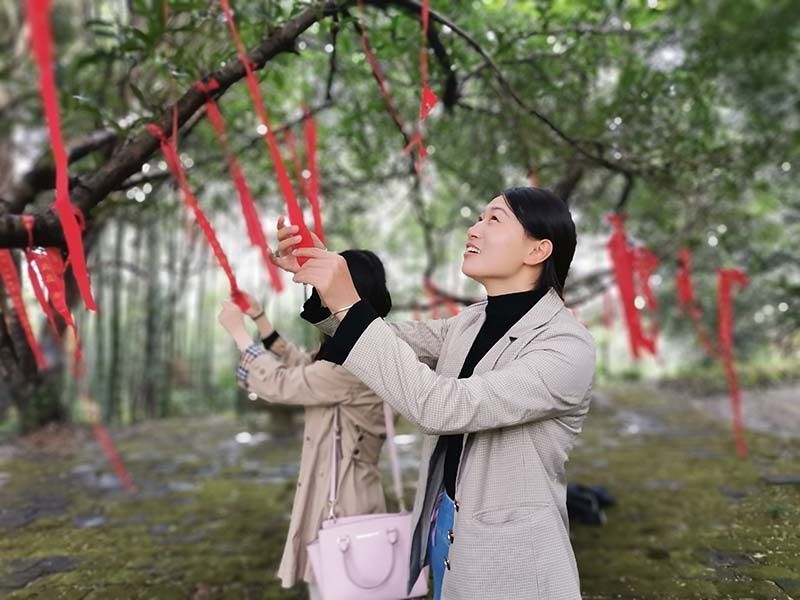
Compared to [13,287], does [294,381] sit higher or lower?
lower

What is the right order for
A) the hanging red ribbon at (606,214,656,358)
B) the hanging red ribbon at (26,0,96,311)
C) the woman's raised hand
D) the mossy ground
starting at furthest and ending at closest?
the hanging red ribbon at (606,214,656,358) → the mossy ground → the woman's raised hand → the hanging red ribbon at (26,0,96,311)

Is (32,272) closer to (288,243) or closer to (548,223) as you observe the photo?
(288,243)

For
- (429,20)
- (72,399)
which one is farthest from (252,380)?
(72,399)

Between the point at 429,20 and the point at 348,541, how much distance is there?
2.04 meters

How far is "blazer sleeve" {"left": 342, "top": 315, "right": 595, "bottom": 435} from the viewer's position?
1260 millimetres

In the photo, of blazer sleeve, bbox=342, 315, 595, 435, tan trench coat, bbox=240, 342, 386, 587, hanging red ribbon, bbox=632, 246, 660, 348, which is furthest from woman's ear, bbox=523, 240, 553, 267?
hanging red ribbon, bbox=632, 246, 660, 348

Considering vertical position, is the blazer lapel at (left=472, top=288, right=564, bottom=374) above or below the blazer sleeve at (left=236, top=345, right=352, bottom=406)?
above

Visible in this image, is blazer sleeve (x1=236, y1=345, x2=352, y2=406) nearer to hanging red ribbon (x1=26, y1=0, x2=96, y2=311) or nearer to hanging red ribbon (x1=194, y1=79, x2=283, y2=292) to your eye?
hanging red ribbon (x1=194, y1=79, x2=283, y2=292)

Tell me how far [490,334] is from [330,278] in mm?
512

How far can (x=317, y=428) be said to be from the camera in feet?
7.38

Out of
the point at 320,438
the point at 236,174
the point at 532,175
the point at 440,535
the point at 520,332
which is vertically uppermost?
the point at 532,175

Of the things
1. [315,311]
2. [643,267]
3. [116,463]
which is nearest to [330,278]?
[315,311]

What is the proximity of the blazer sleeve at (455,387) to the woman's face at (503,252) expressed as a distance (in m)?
0.27

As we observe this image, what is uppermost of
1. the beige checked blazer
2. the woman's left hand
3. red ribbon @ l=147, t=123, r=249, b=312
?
red ribbon @ l=147, t=123, r=249, b=312
